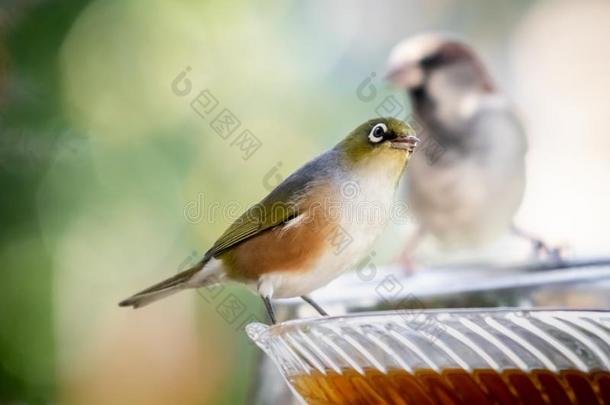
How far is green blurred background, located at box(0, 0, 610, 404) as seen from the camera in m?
0.87

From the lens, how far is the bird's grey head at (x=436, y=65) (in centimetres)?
101

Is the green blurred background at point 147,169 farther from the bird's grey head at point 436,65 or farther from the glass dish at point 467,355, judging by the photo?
the glass dish at point 467,355

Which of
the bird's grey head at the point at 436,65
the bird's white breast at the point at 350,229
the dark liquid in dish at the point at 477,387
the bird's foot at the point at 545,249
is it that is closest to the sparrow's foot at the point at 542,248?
the bird's foot at the point at 545,249

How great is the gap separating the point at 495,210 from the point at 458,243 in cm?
6

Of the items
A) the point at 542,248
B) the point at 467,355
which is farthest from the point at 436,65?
the point at 467,355

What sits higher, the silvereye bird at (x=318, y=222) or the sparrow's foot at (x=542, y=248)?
the silvereye bird at (x=318, y=222)

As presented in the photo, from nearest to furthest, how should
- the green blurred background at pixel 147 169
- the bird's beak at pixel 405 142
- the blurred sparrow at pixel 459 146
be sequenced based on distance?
1. the bird's beak at pixel 405 142
2. the green blurred background at pixel 147 169
3. the blurred sparrow at pixel 459 146

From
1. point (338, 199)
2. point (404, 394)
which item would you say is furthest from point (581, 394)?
point (338, 199)

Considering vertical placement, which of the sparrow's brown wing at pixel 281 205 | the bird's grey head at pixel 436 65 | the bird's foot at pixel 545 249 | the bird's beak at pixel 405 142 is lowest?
the bird's foot at pixel 545 249

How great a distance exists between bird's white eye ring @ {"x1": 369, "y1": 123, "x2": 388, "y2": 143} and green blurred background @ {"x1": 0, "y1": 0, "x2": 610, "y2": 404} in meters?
0.28

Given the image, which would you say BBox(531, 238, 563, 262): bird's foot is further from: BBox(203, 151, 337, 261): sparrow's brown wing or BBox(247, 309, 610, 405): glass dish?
BBox(247, 309, 610, 405): glass dish

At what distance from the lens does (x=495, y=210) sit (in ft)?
3.45

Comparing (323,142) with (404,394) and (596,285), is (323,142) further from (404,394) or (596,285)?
(404,394)

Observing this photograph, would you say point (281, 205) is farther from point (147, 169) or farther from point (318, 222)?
point (147, 169)
